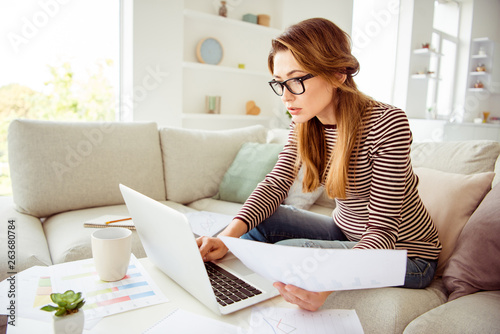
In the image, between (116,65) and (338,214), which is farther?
(116,65)

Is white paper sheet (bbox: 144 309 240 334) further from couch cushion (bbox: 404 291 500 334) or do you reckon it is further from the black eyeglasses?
the black eyeglasses

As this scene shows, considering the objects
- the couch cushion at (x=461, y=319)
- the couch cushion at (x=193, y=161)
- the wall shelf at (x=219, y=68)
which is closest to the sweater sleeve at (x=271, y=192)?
the couch cushion at (x=461, y=319)

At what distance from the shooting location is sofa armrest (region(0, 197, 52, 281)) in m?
1.31

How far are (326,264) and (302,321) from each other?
5.6 inches

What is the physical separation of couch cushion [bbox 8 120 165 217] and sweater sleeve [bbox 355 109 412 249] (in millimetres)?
1390

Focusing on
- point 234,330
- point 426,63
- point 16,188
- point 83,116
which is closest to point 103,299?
point 234,330

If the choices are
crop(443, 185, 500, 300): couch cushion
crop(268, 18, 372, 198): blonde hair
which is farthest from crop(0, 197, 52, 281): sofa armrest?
crop(443, 185, 500, 300): couch cushion

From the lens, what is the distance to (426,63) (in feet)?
19.5

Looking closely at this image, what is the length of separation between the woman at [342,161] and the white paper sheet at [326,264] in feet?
0.84

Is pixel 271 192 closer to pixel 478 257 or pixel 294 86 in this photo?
pixel 294 86

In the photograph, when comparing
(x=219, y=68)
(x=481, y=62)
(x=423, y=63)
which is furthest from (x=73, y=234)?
(x=481, y=62)

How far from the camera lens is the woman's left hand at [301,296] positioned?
0.75 metres

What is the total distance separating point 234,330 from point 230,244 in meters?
0.15

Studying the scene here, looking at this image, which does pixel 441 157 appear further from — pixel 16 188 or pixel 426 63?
pixel 426 63
